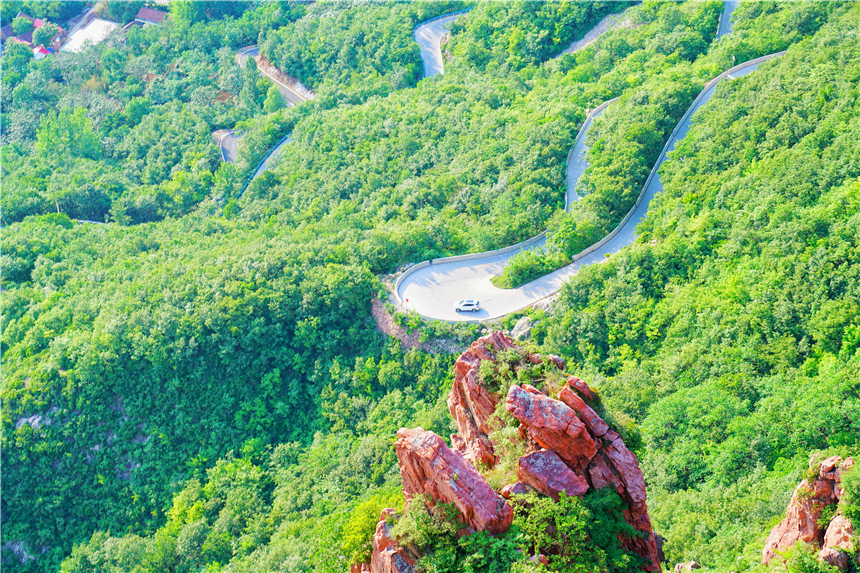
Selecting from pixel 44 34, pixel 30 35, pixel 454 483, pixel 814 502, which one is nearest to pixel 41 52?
pixel 44 34

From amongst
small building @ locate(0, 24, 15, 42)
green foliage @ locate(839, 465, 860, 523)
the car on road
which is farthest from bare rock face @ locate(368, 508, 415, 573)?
small building @ locate(0, 24, 15, 42)

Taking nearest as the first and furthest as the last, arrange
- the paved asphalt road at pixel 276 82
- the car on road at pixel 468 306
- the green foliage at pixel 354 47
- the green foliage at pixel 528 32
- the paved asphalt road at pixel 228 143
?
the car on road at pixel 468 306 < the green foliage at pixel 528 32 < the green foliage at pixel 354 47 < the paved asphalt road at pixel 228 143 < the paved asphalt road at pixel 276 82

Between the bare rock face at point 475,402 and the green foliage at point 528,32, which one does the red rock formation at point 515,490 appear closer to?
the bare rock face at point 475,402

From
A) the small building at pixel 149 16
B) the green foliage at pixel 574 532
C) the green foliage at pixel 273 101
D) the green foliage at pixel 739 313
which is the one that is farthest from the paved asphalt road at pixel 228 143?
the green foliage at pixel 574 532

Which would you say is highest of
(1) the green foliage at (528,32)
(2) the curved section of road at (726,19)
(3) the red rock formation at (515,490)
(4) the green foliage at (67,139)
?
(2) the curved section of road at (726,19)

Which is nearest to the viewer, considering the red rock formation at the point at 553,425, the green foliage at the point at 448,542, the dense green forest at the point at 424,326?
the green foliage at the point at 448,542

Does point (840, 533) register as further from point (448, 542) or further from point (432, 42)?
point (432, 42)

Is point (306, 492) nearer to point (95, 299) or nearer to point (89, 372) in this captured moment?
point (89, 372)

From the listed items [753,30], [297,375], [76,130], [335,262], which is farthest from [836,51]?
[76,130]
